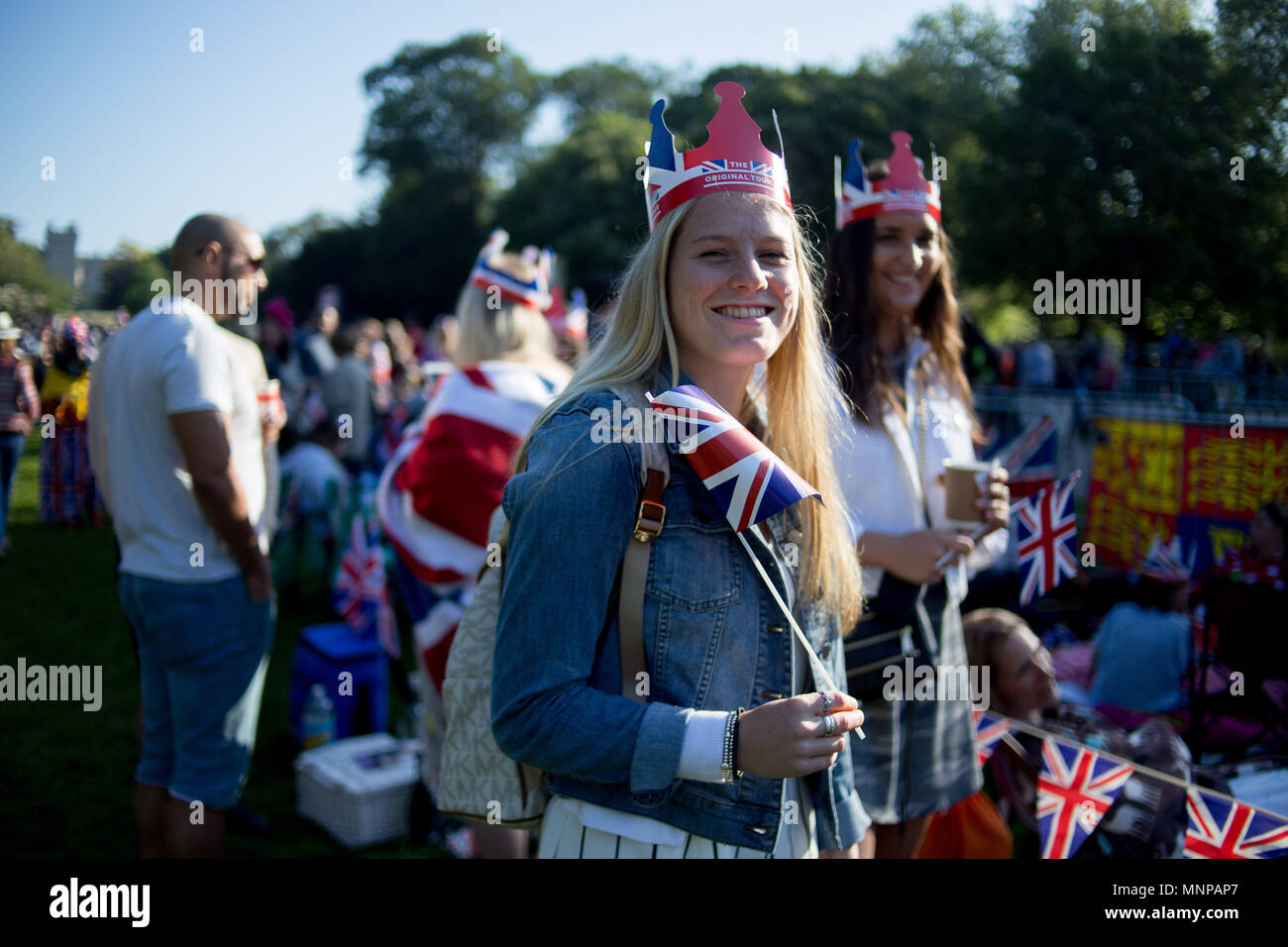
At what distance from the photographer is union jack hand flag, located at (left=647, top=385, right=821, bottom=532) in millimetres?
1473

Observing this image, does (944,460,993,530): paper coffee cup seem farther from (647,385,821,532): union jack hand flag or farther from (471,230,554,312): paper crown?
(471,230,554,312): paper crown

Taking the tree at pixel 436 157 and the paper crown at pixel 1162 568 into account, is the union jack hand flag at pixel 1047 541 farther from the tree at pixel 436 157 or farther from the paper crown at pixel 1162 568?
the tree at pixel 436 157

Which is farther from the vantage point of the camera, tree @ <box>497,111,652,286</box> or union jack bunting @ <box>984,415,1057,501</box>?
tree @ <box>497,111,652,286</box>

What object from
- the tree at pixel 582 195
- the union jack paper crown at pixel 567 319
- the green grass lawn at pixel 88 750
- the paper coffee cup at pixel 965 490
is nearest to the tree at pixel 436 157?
the tree at pixel 582 195

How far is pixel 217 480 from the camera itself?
9.04 ft

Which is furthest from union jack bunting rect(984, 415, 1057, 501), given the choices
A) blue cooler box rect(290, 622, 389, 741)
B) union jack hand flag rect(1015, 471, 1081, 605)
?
blue cooler box rect(290, 622, 389, 741)

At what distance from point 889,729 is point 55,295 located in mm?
3475

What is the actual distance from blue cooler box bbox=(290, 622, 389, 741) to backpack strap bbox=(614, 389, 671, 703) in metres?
3.32

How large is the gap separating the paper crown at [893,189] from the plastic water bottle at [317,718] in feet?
10.8

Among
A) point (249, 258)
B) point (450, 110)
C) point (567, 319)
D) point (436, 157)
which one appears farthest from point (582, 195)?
point (249, 258)

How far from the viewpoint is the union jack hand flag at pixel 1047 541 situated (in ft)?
9.07

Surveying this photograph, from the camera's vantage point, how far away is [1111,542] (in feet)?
23.8

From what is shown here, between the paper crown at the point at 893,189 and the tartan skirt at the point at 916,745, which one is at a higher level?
the paper crown at the point at 893,189

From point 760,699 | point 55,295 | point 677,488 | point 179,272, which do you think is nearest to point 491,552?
point 677,488
